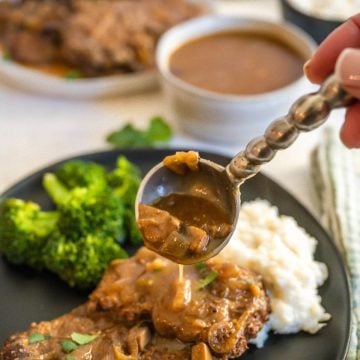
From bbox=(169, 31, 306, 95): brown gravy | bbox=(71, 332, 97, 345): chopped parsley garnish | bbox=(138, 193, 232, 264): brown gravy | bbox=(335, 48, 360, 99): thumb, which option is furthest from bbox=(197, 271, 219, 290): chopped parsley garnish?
bbox=(169, 31, 306, 95): brown gravy

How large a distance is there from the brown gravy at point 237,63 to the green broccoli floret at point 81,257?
144 cm

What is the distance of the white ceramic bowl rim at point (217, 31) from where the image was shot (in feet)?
12.8

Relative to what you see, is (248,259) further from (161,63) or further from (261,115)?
(161,63)

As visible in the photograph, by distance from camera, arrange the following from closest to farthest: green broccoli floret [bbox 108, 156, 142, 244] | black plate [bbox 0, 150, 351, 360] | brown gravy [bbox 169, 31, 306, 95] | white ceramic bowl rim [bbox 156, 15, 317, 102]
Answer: black plate [bbox 0, 150, 351, 360] → green broccoli floret [bbox 108, 156, 142, 244] → white ceramic bowl rim [bbox 156, 15, 317, 102] → brown gravy [bbox 169, 31, 306, 95]

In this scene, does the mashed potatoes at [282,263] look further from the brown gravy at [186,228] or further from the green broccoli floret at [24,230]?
the green broccoli floret at [24,230]

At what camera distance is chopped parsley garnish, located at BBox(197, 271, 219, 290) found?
9.18ft

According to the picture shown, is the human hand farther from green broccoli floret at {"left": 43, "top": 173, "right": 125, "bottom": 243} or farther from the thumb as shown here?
green broccoli floret at {"left": 43, "top": 173, "right": 125, "bottom": 243}

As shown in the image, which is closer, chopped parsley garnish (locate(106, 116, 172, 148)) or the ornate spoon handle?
the ornate spoon handle

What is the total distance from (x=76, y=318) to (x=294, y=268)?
1031 millimetres

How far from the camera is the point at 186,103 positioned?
158 inches

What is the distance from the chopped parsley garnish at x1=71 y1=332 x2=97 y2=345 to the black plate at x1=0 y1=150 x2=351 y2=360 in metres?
0.26

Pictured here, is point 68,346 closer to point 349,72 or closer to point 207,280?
point 207,280

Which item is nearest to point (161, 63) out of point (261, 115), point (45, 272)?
point (261, 115)

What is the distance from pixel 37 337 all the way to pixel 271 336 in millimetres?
1035
